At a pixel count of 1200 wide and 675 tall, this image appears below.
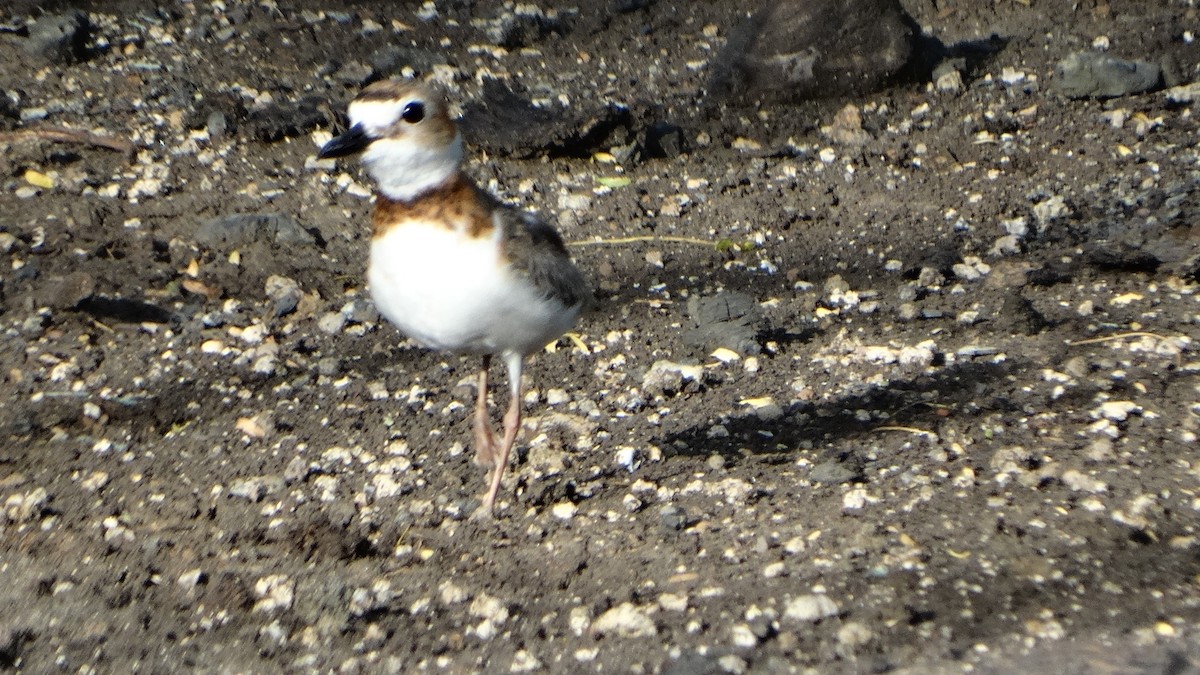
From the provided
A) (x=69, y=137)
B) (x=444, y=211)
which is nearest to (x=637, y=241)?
(x=444, y=211)

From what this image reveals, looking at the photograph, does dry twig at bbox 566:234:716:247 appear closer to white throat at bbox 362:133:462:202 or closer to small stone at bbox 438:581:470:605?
white throat at bbox 362:133:462:202

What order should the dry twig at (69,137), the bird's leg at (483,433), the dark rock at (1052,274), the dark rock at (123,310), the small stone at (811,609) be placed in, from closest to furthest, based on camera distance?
the small stone at (811,609) < the bird's leg at (483,433) < the dark rock at (123,310) < the dark rock at (1052,274) < the dry twig at (69,137)

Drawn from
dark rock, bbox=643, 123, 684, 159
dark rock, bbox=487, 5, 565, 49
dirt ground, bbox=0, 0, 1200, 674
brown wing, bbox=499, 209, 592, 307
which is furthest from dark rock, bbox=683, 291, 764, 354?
dark rock, bbox=487, 5, 565, 49

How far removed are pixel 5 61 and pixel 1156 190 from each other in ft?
17.9

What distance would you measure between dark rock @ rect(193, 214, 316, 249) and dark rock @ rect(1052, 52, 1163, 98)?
369 centimetres

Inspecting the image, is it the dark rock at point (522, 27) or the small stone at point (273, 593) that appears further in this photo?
the dark rock at point (522, 27)

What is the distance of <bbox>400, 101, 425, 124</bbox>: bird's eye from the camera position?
3293 millimetres

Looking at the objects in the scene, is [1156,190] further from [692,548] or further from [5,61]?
[5,61]

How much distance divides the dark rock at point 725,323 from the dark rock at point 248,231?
1.67 m

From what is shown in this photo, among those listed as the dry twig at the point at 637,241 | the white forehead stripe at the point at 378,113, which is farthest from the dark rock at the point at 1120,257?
the white forehead stripe at the point at 378,113

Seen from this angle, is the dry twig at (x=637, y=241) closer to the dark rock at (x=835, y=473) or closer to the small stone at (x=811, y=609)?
the dark rock at (x=835, y=473)

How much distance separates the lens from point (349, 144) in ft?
10.8

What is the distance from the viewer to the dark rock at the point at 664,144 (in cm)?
602

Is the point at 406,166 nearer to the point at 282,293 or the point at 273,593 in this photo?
the point at 273,593
